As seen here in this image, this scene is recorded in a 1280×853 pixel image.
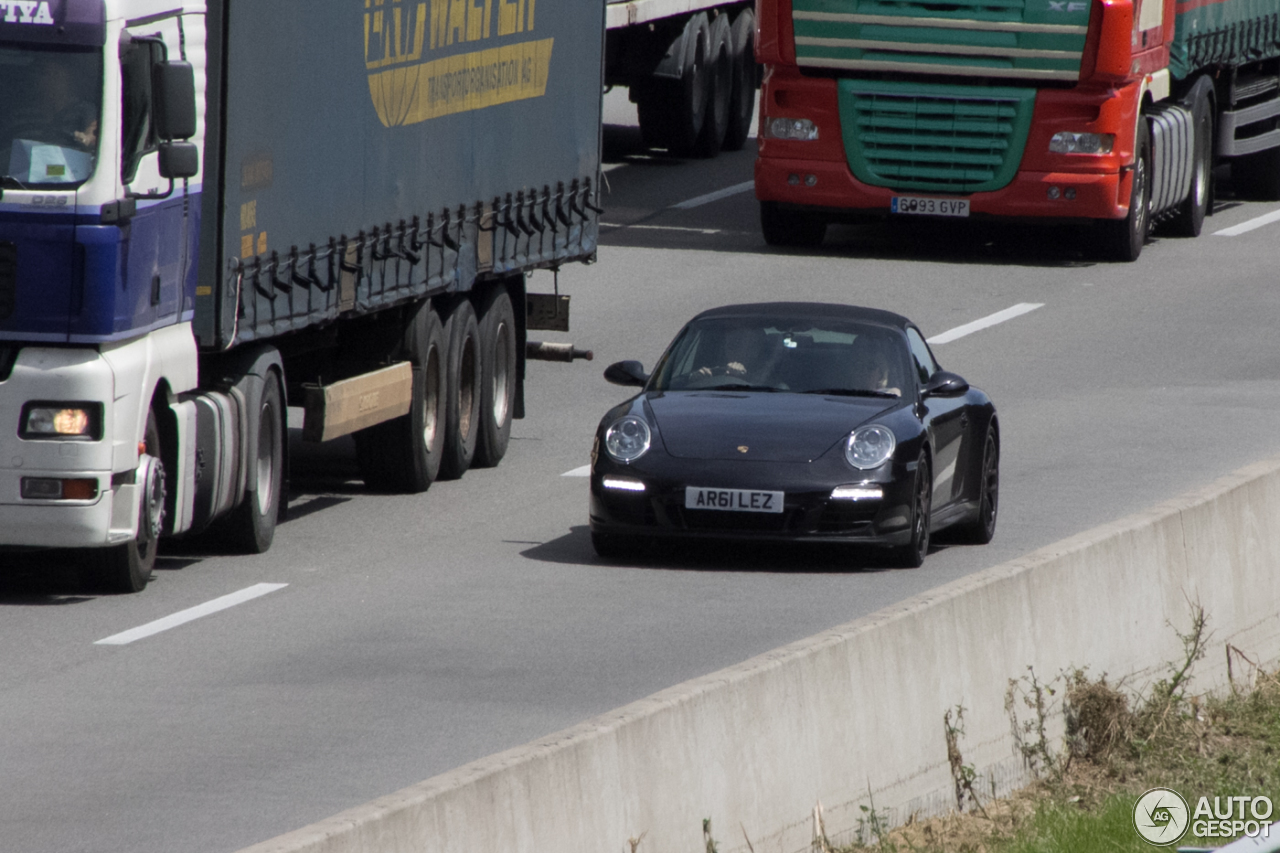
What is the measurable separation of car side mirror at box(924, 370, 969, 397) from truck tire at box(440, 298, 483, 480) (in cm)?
348

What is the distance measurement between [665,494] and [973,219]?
47.8 ft

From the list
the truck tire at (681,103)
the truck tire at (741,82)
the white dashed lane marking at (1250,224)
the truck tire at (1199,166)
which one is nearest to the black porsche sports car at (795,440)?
the truck tire at (1199,166)

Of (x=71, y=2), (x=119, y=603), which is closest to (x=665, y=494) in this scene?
(x=119, y=603)

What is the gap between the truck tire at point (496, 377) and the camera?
18156 millimetres

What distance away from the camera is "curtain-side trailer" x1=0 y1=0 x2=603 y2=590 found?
12.4m

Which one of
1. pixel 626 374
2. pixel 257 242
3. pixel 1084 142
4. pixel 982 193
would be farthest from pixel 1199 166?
pixel 257 242

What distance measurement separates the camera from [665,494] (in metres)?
14.2

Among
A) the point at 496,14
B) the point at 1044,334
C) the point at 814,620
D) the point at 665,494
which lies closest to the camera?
the point at 814,620

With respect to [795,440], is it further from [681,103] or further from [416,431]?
[681,103]

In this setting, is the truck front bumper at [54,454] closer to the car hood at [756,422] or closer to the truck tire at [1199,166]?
the car hood at [756,422]

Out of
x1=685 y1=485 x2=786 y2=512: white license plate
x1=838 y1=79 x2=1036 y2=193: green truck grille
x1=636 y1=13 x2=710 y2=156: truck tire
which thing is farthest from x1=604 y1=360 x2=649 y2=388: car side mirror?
x1=636 y1=13 x2=710 y2=156: truck tire

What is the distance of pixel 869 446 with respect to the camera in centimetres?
1427

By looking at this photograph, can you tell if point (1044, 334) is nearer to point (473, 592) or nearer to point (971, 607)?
point (473, 592)
